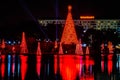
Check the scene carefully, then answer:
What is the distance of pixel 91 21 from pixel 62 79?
299 feet

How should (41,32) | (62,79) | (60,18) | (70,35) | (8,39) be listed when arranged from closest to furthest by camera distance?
(62,79)
(70,35)
(8,39)
(41,32)
(60,18)

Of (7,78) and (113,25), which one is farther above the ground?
(113,25)

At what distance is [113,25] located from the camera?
103625mm

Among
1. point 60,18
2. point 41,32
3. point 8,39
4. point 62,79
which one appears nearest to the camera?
point 62,79

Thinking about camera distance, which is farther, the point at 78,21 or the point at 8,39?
Result: the point at 78,21

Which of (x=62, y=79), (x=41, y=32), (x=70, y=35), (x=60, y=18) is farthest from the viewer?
(x=60, y=18)

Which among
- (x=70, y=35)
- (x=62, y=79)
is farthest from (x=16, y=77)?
(x=70, y=35)

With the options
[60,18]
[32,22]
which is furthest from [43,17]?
[32,22]

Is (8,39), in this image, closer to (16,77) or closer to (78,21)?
(78,21)

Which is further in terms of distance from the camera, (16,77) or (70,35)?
(70,35)

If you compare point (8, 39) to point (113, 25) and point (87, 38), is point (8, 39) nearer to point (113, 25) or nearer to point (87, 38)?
point (87, 38)

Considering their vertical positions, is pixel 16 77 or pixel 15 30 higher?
pixel 15 30

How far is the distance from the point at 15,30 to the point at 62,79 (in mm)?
53616

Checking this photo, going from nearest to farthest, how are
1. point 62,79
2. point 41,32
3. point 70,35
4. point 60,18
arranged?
point 62,79
point 70,35
point 41,32
point 60,18
